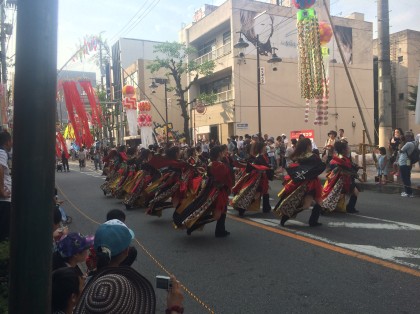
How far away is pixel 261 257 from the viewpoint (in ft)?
18.2

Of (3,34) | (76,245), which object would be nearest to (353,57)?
(3,34)

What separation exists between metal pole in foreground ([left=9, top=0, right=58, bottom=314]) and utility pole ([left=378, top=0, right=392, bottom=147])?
43.2 ft

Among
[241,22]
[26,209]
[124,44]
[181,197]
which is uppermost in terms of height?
[124,44]

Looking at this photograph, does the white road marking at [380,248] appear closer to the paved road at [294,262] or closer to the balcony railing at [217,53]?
the paved road at [294,262]

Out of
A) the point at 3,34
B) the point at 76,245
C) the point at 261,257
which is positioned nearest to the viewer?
the point at 76,245

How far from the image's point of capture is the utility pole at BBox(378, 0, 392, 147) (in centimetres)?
1276

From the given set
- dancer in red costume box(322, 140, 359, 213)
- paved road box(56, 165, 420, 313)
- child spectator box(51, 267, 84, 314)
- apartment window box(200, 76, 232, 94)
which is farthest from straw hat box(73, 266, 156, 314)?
apartment window box(200, 76, 232, 94)

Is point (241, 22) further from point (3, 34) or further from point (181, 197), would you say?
point (181, 197)

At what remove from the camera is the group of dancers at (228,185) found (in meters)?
6.68

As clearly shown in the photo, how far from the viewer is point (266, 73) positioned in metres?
29.5

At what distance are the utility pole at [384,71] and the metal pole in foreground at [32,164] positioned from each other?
43.2 ft

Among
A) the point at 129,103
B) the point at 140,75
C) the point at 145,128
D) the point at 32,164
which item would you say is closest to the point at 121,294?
the point at 32,164

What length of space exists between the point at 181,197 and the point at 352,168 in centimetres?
352

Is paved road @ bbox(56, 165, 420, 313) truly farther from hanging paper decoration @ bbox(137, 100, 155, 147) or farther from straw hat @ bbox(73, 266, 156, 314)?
hanging paper decoration @ bbox(137, 100, 155, 147)
